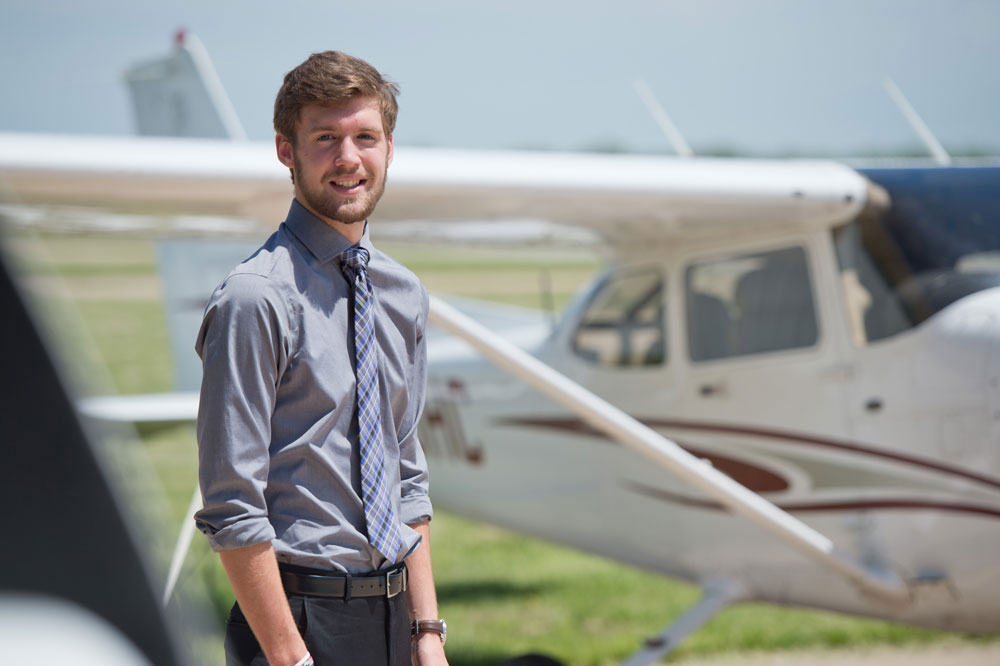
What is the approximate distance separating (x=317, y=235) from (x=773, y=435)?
2.93m

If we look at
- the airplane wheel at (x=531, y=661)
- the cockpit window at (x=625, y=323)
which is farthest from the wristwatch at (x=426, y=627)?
the cockpit window at (x=625, y=323)

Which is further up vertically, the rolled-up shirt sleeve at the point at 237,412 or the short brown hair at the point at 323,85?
the short brown hair at the point at 323,85

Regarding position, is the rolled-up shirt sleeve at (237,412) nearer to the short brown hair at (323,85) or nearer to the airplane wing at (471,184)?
the short brown hair at (323,85)

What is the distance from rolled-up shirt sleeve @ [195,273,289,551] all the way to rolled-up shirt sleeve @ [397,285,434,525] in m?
0.34

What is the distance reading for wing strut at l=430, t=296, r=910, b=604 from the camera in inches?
133

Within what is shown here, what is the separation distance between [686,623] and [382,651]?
2814 mm

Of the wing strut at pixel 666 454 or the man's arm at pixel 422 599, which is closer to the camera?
the man's arm at pixel 422 599

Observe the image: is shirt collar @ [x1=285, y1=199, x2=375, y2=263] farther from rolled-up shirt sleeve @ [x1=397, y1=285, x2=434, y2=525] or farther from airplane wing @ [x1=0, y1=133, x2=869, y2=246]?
airplane wing @ [x1=0, y1=133, x2=869, y2=246]

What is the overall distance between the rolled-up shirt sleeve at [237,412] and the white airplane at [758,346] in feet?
5.75

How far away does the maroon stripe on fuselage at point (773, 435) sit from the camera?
374 centimetres

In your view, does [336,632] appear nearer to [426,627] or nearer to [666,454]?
[426,627]

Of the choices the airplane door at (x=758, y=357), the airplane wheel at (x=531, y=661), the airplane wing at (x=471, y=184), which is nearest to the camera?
the airplane wheel at (x=531, y=661)

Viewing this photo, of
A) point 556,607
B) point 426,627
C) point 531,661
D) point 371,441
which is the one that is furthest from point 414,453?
point 556,607

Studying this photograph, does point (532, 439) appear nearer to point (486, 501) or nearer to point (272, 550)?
point (486, 501)
